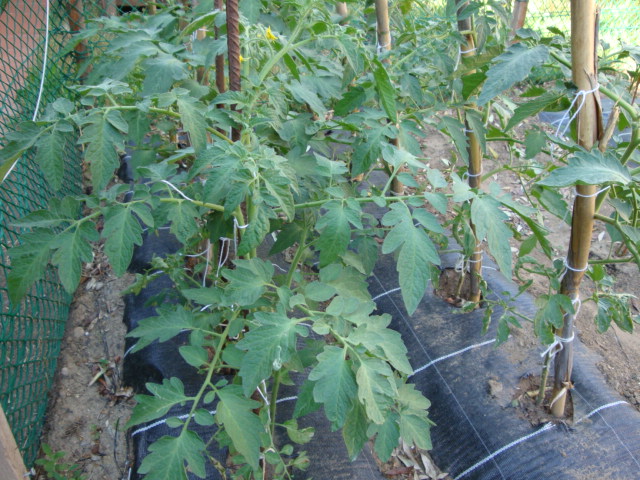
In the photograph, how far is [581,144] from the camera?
1.47 m

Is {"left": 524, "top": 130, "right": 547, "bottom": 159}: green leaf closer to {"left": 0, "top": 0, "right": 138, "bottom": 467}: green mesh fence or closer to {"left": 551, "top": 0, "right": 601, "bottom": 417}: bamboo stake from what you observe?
{"left": 551, "top": 0, "right": 601, "bottom": 417}: bamboo stake

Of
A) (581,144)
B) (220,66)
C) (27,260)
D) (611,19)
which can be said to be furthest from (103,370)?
(611,19)

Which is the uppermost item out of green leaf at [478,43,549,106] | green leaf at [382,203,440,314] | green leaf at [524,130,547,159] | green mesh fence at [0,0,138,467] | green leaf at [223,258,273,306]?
green leaf at [478,43,549,106]

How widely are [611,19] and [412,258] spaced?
612cm

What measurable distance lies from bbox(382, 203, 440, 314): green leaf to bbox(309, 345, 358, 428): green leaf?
199 mm

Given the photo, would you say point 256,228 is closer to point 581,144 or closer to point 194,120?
point 194,120

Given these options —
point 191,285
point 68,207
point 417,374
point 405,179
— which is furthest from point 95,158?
point 417,374

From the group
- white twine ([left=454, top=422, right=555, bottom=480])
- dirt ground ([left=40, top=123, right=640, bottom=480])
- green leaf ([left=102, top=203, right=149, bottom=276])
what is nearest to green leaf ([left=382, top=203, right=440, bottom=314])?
green leaf ([left=102, top=203, right=149, bottom=276])

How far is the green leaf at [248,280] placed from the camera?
4.20 ft

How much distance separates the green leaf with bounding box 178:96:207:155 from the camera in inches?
53.7

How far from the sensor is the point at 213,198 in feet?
Answer: 4.24

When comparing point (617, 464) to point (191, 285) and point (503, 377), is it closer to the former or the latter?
point (503, 377)

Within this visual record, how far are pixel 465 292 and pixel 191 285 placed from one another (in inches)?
50.0

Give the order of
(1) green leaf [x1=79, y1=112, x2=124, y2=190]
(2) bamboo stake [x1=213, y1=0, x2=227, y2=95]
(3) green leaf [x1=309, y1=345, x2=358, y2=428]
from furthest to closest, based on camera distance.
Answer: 1. (2) bamboo stake [x1=213, y1=0, x2=227, y2=95]
2. (1) green leaf [x1=79, y1=112, x2=124, y2=190]
3. (3) green leaf [x1=309, y1=345, x2=358, y2=428]
